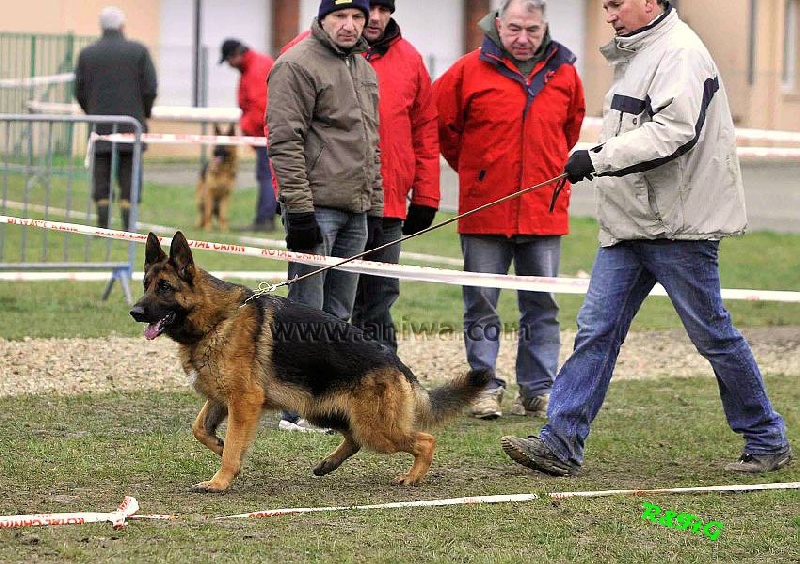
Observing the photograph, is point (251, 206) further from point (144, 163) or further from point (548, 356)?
point (548, 356)

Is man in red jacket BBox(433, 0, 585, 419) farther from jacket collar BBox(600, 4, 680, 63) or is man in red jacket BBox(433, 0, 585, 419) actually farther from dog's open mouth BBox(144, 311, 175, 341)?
dog's open mouth BBox(144, 311, 175, 341)

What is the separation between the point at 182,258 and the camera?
5.24 m

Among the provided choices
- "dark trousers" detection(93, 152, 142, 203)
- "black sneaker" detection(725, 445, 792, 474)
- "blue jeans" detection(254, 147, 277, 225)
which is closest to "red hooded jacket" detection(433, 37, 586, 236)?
"black sneaker" detection(725, 445, 792, 474)

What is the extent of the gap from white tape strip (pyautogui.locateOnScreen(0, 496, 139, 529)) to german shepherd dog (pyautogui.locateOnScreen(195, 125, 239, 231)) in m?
11.1

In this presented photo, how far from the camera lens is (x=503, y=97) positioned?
22.8ft

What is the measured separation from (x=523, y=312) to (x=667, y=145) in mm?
2170

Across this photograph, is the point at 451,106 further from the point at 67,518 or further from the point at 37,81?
the point at 37,81

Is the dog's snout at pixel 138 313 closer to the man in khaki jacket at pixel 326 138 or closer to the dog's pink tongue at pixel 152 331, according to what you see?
the dog's pink tongue at pixel 152 331

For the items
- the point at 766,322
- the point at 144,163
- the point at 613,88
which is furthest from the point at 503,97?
the point at 144,163

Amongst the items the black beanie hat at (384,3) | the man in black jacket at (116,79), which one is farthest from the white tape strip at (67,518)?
the man in black jacket at (116,79)

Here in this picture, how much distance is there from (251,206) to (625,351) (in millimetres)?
10049

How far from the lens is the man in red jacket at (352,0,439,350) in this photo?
22.0 feet

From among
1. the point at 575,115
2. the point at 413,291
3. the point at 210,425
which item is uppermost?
the point at 575,115

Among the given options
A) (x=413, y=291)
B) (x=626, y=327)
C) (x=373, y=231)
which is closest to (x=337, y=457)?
(x=626, y=327)
